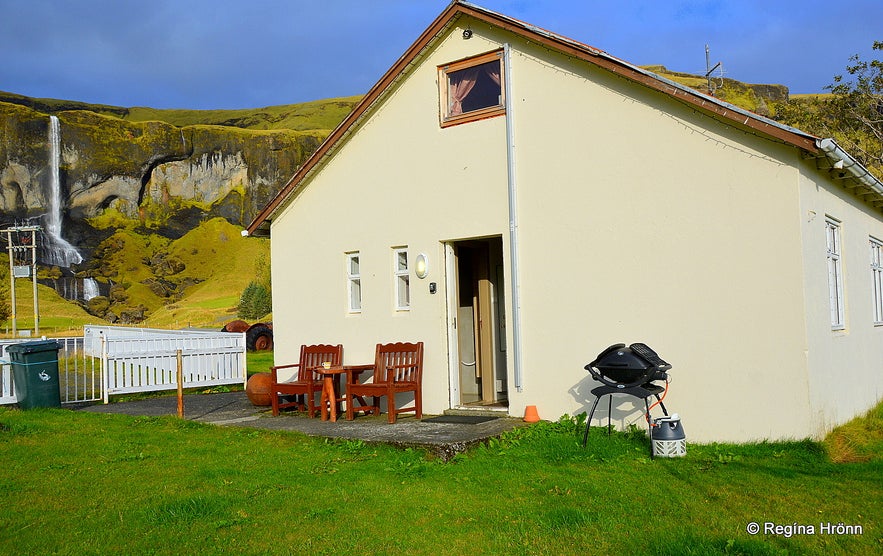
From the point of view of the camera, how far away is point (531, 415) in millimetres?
9703

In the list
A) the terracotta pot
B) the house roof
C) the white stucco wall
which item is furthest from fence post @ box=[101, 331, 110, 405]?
the white stucco wall

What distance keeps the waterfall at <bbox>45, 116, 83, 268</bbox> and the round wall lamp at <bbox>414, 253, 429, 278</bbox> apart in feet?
282

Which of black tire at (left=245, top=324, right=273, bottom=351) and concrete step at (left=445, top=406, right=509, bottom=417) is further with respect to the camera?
black tire at (left=245, top=324, right=273, bottom=351)

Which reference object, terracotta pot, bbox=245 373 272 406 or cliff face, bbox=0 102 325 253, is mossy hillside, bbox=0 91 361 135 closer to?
cliff face, bbox=0 102 325 253

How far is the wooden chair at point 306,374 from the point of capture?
1129 centimetres

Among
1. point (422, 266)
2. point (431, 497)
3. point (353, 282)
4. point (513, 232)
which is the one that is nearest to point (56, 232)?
point (353, 282)

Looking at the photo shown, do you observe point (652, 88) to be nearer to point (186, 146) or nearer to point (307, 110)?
point (186, 146)

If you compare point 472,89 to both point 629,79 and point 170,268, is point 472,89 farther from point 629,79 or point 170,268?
A: point 170,268

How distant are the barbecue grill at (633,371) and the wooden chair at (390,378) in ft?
9.62

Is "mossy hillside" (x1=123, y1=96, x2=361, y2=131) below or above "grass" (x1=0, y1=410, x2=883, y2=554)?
above

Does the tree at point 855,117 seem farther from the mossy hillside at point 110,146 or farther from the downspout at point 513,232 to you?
the mossy hillside at point 110,146

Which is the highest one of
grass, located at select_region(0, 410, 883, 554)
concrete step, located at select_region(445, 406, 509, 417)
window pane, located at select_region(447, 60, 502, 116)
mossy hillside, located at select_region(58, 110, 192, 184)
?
mossy hillside, located at select_region(58, 110, 192, 184)

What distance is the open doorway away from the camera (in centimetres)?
1156

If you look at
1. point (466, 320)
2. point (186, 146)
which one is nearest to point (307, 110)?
point (186, 146)
